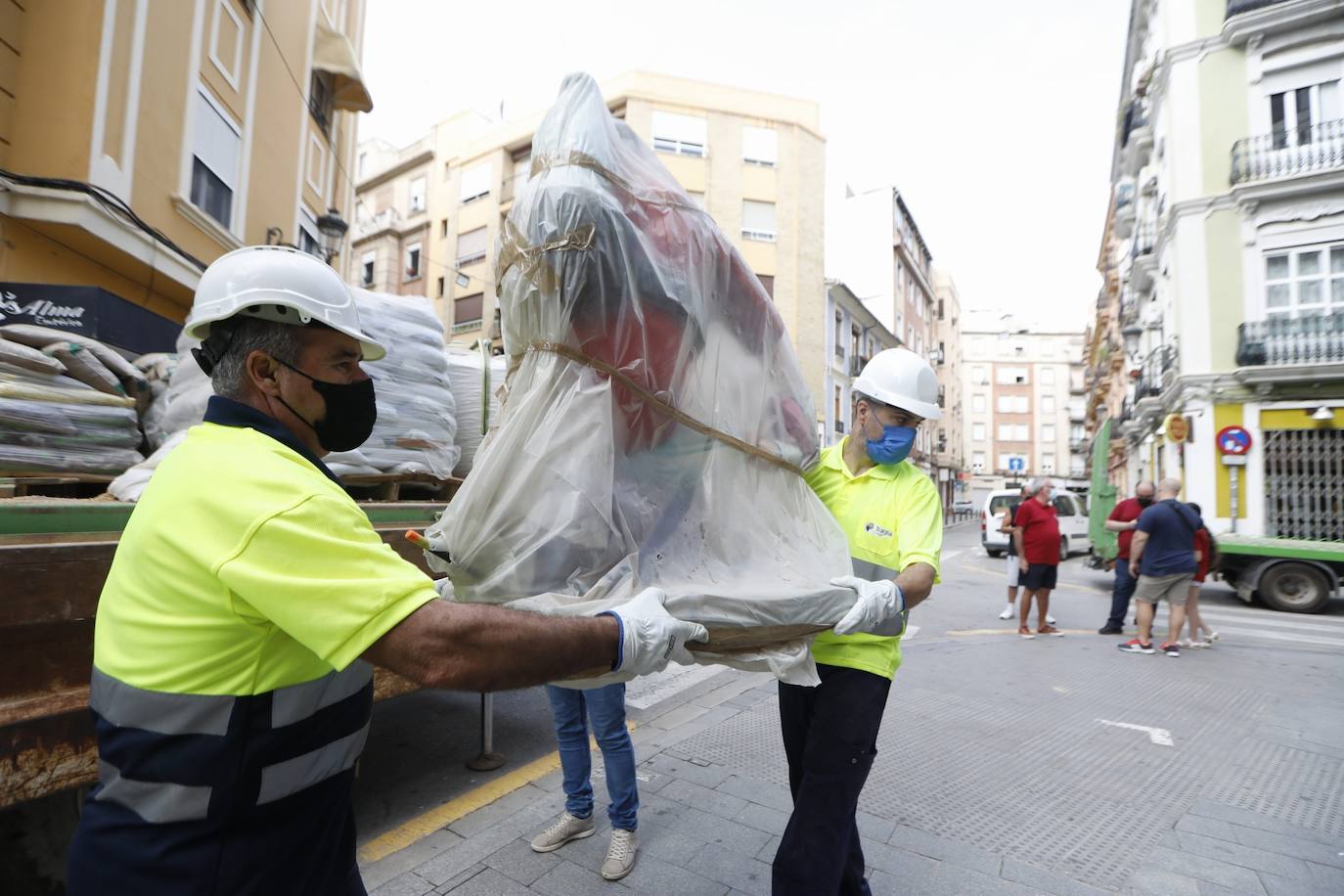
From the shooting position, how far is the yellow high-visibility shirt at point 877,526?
218cm

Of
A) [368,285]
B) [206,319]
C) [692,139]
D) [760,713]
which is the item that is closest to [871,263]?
[692,139]

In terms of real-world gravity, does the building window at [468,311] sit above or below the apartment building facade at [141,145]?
above

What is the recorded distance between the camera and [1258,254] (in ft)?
50.0

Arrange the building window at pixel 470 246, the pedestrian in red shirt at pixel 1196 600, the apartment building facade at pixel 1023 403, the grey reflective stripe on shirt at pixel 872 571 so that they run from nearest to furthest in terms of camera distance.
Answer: the grey reflective stripe on shirt at pixel 872 571, the pedestrian in red shirt at pixel 1196 600, the building window at pixel 470 246, the apartment building facade at pixel 1023 403

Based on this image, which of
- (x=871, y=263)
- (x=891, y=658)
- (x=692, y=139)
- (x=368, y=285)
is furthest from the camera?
(x=871, y=263)

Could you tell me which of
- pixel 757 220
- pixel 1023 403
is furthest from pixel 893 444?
pixel 1023 403

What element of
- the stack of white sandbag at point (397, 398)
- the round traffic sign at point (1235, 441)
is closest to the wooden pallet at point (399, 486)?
the stack of white sandbag at point (397, 398)

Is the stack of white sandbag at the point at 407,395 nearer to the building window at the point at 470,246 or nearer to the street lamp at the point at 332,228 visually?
the street lamp at the point at 332,228

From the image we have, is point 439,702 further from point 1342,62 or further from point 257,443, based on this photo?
point 1342,62

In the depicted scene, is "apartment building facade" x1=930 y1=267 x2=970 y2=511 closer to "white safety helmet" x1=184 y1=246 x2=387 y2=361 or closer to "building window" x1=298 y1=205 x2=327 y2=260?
"building window" x1=298 y1=205 x2=327 y2=260

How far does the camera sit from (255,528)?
3.65 ft

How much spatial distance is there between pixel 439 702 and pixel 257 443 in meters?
4.21

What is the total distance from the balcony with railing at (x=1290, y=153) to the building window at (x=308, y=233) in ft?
63.6

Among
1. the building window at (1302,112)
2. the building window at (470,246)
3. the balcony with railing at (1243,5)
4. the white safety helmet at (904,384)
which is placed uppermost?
the balcony with railing at (1243,5)
